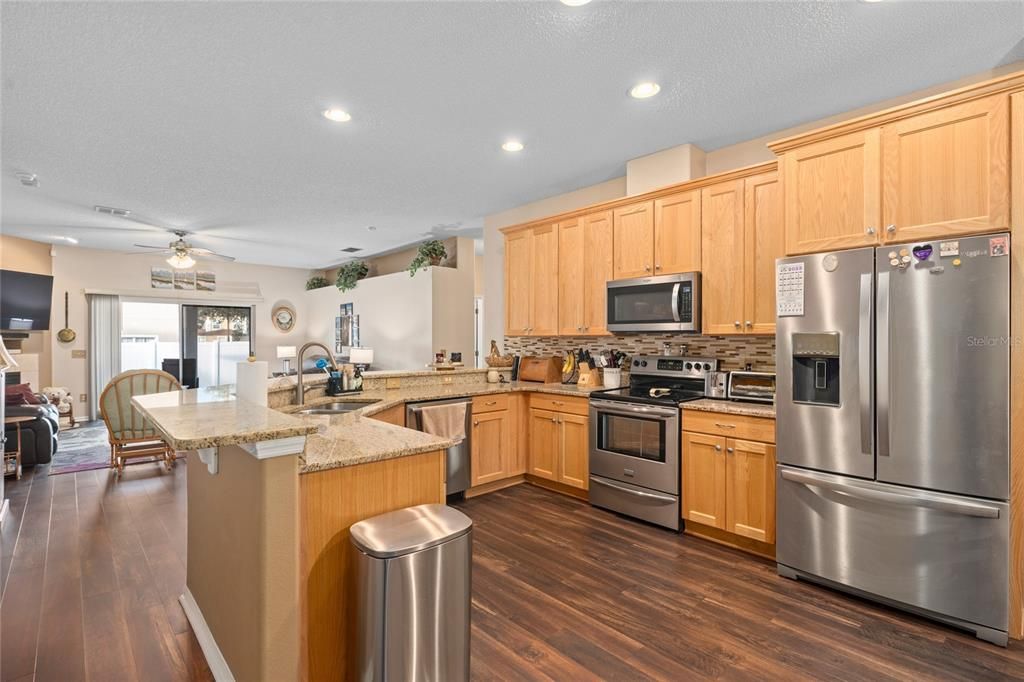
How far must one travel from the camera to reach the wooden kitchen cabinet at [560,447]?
12.4ft

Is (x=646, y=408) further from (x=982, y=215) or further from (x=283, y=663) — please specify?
(x=283, y=663)

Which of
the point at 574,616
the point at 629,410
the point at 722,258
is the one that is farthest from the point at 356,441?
the point at 722,258

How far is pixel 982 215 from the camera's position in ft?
6.91

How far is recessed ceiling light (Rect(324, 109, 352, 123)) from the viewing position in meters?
3.00

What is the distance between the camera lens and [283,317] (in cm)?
944

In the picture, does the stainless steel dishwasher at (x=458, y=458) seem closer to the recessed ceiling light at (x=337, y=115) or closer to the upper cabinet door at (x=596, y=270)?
the upper cabinet door at (x=596, y=270)

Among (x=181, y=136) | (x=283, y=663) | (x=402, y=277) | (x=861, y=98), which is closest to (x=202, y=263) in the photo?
(x=402, y=277)

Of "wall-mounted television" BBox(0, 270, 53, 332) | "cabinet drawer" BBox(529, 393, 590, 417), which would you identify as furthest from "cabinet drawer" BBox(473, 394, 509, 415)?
"wall-mounted television" BBox(0, 270, 53, 332)

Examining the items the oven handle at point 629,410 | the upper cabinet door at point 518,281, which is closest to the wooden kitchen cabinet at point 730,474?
the oven handle at point 629,410

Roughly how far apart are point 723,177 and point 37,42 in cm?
379

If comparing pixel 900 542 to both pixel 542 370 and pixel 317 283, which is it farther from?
pixel 317 283

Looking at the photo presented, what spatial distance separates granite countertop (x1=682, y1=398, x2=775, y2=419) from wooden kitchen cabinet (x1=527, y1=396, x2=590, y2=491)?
0.88 meters

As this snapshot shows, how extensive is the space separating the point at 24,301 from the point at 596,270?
7.50 meters

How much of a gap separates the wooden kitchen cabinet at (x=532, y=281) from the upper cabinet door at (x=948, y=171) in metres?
2.51
